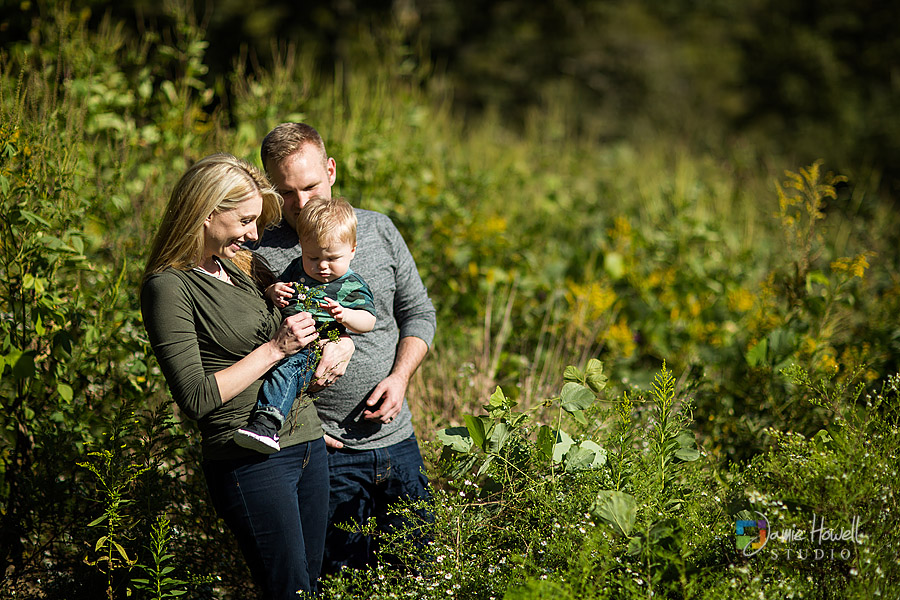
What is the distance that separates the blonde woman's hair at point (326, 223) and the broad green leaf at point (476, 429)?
67 cm

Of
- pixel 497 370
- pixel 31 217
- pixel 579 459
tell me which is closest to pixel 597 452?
pixel 579 459

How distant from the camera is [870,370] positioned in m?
3.20

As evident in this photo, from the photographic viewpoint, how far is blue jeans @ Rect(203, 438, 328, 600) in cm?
190

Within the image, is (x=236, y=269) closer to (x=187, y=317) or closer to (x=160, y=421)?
(x=187, y=317)

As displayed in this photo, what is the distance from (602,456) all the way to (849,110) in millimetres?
12536

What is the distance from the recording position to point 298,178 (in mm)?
2268

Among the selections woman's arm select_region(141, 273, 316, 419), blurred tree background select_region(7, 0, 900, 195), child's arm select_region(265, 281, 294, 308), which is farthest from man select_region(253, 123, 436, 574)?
blurred tree background select_region(7, 0, 900, 195)

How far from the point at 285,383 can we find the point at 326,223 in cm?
50

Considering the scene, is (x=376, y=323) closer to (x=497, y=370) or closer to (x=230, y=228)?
(x=230, y=228)

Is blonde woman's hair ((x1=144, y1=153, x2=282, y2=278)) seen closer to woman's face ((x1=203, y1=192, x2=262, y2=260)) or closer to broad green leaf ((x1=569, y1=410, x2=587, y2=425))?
woman's face ((x1=203, y1=192, x2=262, y2=260))

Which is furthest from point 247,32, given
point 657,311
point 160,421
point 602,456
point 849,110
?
point 849,110

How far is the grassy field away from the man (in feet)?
0.48

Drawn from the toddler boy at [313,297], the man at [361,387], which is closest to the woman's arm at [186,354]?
the toddler boy at [313,297]

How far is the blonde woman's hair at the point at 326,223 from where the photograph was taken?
209cm
